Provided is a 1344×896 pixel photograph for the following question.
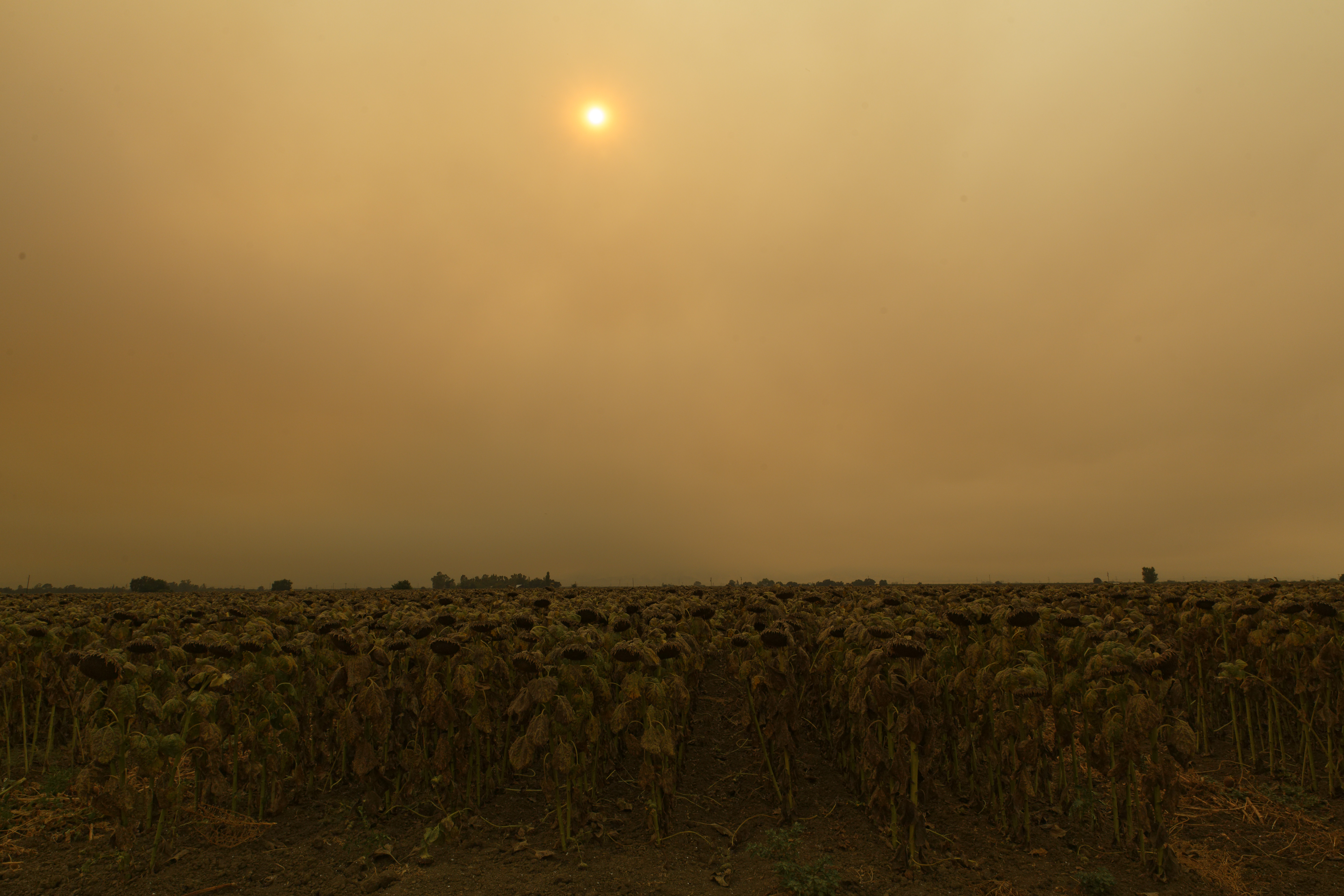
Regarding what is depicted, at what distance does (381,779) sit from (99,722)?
463 cm

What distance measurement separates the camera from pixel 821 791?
9.31 metres

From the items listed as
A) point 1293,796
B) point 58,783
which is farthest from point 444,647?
point 1293,796

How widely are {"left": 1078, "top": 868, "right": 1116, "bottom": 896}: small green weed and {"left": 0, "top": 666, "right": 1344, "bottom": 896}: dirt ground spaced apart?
8cm

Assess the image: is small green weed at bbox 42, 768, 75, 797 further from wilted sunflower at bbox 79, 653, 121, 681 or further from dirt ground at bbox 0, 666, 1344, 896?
wilted sunflower at bbox 79, 653, 121, 681

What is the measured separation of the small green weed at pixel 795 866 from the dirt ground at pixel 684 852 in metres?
0.09

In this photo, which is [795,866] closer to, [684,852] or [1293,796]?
[684,852]

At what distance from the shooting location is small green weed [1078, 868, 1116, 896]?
690cm

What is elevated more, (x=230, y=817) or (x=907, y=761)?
(x=907, y=761)

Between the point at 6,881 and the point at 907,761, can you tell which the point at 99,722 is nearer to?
the point at 6,881

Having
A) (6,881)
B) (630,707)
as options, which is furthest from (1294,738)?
(6,881)

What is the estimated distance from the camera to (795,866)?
7.16 metres

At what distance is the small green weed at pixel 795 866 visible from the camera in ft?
22.4

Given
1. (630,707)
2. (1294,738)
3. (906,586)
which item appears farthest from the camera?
(906,586)

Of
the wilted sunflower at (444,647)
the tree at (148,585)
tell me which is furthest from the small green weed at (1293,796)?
the tree at (148,585)
